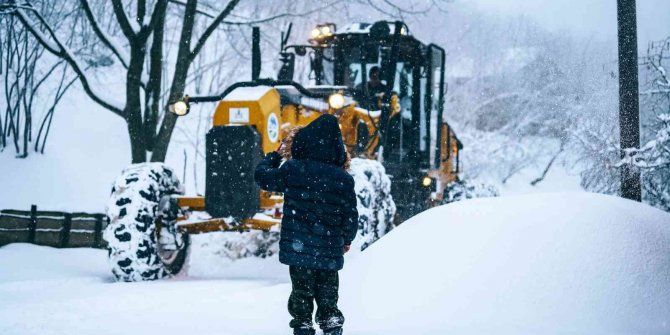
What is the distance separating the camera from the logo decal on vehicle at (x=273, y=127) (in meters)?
6.94

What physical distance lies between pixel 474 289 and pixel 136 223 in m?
3.49

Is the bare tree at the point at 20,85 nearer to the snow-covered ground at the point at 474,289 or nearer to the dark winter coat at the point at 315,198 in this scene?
the snow-covered ground at the point at 474,289

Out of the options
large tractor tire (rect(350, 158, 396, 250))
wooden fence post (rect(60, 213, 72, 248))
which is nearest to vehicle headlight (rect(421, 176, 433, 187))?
large tractor tire (rect(350, 158, 396, 250))

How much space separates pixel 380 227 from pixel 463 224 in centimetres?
207

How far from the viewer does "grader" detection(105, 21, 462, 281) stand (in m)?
6.58

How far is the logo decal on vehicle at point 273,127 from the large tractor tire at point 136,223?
1204 millimetres

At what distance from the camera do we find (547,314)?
4430 mm

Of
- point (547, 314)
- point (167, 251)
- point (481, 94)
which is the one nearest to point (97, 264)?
point (167, 251)

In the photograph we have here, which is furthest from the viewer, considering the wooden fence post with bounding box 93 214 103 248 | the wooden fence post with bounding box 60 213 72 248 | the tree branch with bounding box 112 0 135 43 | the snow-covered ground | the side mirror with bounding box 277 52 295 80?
the wooden fence post with bounding box 93 214 103 248

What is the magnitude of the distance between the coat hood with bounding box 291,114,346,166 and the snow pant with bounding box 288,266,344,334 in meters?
0.70

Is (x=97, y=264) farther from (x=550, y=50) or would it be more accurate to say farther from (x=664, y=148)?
(x=550, y=50)

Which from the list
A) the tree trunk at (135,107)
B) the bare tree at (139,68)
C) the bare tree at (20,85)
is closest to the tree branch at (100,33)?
the bare tree at (139,68)

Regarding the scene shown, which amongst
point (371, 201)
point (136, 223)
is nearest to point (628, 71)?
point (371, 201)

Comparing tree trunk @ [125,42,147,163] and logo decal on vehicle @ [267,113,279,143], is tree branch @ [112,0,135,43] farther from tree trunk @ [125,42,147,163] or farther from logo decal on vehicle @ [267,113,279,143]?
logo decal on vehicle @ [267,113,279,143]
